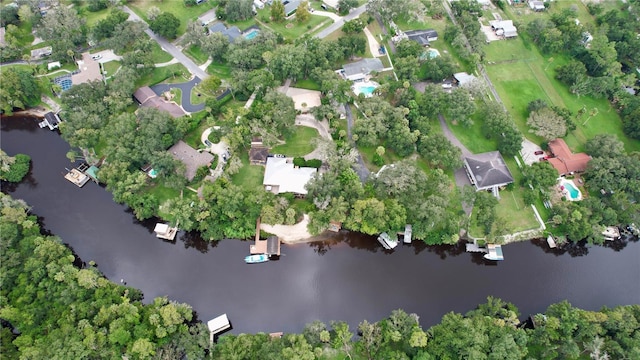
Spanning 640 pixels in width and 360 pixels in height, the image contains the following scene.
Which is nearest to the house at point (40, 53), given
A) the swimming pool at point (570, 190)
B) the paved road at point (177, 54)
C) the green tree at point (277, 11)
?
the paved road at point (177, 54)

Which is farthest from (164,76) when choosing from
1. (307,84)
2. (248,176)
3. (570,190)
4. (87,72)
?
(570,190)

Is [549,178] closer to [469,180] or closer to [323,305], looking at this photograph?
[469,180]

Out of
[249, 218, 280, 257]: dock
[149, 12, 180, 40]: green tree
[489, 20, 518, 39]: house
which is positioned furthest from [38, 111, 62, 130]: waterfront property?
[489, 20, 518, 39]: house

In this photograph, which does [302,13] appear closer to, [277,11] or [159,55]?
[277,11]

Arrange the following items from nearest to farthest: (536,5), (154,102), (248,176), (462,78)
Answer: (248,176) → (154,102) → (462,78) → (536,5)

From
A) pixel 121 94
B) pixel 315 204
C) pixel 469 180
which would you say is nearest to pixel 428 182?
pixel 469 180

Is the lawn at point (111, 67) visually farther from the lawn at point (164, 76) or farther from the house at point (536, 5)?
the house at point (536, 5)
